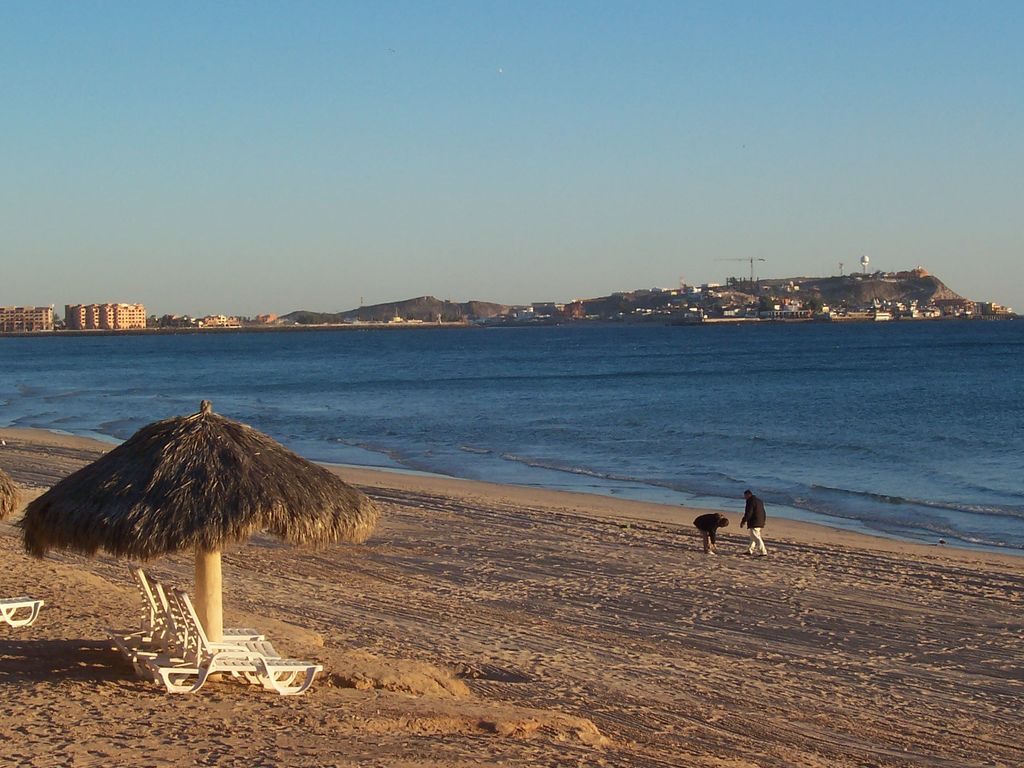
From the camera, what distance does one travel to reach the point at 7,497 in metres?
12.0

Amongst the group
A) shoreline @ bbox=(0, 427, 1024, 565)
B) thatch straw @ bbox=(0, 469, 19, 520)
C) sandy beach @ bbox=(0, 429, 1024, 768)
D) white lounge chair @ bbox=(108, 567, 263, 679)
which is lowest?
shoreline @ bbox=(0, 427, 1024, 565)

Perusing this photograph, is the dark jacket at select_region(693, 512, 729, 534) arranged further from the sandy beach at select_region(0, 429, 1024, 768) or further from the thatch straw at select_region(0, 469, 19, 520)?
the thatch straw at select_region(0, 469, 19, 520)

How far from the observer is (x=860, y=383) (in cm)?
6500

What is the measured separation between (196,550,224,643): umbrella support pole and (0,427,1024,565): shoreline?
10418mm

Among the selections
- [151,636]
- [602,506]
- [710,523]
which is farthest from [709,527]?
[151,636]

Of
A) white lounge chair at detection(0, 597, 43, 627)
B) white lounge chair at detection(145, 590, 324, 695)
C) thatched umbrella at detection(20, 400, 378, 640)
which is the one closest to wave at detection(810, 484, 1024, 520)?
thatched umbrella at detection(20, 400, 378, 640)

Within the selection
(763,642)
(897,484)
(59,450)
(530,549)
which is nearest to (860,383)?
(897,484)

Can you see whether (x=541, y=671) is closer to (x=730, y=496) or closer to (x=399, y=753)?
(x=399, y=753)

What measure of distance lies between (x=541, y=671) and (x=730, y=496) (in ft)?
47.8

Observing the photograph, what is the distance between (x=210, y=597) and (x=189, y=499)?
2.86 ft

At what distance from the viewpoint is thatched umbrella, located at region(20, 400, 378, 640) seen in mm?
7859

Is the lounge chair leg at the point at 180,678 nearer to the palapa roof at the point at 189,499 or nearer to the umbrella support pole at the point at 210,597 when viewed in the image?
the umbrella support pole at the point at 210,597

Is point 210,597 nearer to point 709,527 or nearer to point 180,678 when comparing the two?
point 180,678

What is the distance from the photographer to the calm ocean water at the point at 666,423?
24.2m
